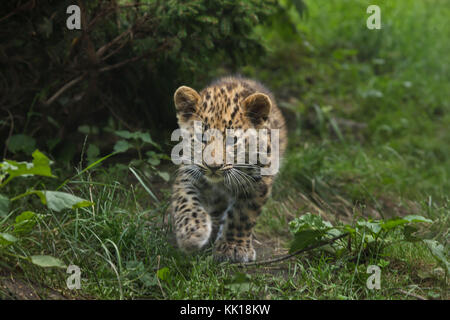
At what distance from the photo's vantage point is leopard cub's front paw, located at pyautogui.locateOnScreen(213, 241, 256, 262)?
16.0 feet

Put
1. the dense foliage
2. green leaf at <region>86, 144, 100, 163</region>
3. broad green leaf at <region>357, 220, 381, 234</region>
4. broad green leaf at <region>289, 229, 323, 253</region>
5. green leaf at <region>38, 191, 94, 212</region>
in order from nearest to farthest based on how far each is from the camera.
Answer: green leaf at <region>38, 191, 94, 212</region>
broad green leaf at <region>357, 220, 381, 234</region>
broad green leaf at <region>289, 229, 323, 253</region>
the dense foliage
green leaf at <region>86, 144, 100, 163</region>

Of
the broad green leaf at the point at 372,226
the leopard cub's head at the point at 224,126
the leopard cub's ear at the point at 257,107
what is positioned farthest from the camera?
the leopard cub's ear at the point at 257,107

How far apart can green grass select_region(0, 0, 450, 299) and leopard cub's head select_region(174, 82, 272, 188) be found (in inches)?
29.2

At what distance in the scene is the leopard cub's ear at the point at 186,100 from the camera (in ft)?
15.4

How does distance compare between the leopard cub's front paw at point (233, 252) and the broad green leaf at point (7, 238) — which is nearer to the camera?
the broad green leaf at point (7, 238)

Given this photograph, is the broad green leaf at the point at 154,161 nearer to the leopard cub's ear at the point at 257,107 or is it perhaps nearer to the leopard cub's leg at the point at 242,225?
the leopard cub's leg at the point at 242,225

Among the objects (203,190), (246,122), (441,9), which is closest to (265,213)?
(203,190)

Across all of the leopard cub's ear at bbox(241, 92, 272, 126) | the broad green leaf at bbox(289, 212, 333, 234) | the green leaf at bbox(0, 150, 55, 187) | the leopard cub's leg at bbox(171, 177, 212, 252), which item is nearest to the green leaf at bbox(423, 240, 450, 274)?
the broad green leaf at bbox(289, 212, 333, 234)

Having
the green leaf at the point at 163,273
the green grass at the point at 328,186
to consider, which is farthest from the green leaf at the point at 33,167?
Result: the green leaf at the point at 163,273

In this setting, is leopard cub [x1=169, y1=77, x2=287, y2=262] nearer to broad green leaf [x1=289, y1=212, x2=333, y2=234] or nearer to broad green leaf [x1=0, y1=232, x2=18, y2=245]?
broad green leaf [x1=289, y1=212, x2=333, y2=234]

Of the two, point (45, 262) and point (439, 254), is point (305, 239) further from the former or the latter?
point (45, 262)

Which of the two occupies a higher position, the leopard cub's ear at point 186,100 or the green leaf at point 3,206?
the leopard cub's ear at point 186,100
